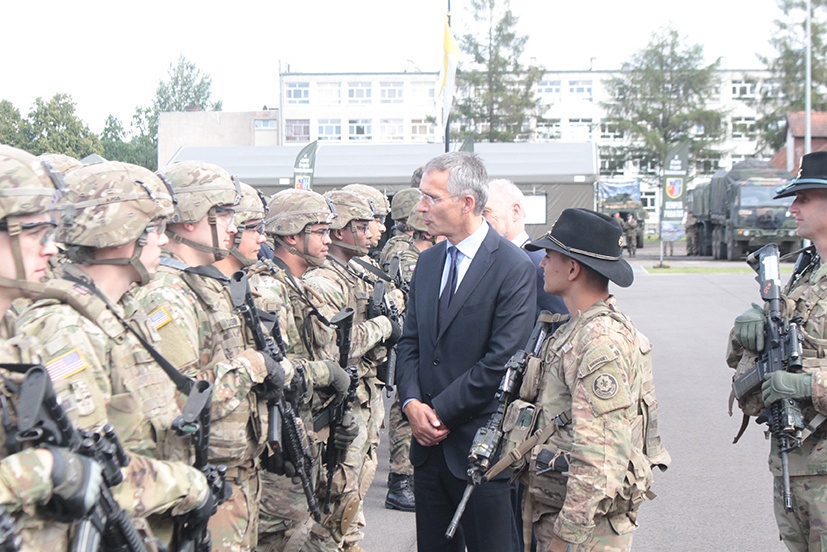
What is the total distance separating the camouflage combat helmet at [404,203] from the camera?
9500 mm

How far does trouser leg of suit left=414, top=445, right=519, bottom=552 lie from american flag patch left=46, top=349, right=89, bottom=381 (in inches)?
85.6

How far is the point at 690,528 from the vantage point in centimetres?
642

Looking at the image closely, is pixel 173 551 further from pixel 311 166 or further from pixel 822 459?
pixel 311 166

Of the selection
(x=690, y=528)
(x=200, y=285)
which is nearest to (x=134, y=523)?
(x=200, y=285)

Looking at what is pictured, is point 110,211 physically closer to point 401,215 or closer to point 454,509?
point 454,509

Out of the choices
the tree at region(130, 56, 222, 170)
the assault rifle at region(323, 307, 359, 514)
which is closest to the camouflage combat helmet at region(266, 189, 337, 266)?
the assault rifle at region(323, 307, 359, 514)

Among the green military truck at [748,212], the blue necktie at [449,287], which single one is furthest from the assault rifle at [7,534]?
the green military truck at [748,212]

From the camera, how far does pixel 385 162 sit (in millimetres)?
25906

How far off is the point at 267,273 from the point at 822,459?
3073 mm

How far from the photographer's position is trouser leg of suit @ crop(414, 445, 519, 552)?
434cm

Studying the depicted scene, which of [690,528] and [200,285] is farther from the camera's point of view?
[690,528]

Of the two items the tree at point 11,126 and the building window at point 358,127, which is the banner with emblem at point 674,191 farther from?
the building window at point 358,127

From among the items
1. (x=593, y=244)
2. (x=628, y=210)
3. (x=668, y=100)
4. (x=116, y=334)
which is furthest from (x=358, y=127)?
(x=116, y=334)

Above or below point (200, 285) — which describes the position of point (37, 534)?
below
